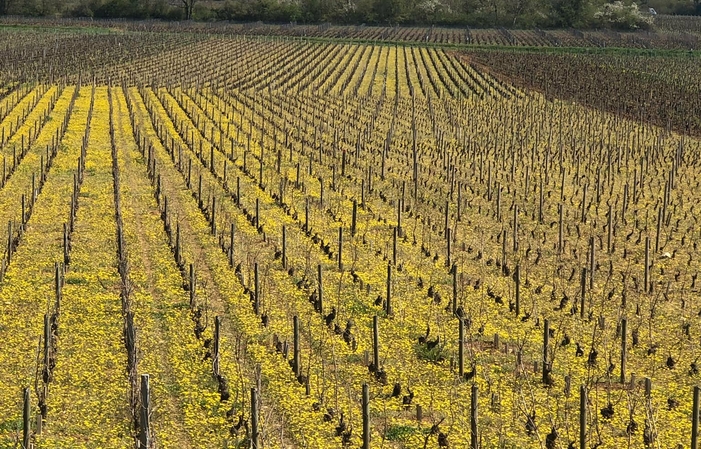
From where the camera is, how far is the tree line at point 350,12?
122 meters

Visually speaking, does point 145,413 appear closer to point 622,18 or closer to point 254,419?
point 254,419

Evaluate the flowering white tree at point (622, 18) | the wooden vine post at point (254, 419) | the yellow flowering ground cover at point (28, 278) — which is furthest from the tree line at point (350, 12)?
the wooden vine post at point (254, 419)

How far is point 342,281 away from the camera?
66.9ft

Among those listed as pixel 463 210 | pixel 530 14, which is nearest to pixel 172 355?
pixel 463 210

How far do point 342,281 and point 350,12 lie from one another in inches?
4341

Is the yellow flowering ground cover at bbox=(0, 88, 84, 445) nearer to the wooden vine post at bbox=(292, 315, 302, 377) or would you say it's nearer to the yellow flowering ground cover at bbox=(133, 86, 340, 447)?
the yellow flowering ground cover at bbox=(133, 86, 340, 447)

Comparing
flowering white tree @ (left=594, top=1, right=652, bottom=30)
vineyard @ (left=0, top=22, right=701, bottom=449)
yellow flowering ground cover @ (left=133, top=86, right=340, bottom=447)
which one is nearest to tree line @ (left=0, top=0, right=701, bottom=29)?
flowering white tree @ (left=594, top=1, right=652, bottom=30)

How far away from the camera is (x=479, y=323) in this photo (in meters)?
18.1

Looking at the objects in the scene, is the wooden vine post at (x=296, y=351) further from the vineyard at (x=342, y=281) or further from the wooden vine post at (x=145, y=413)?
the wooden vine post at (x=145, y=413)

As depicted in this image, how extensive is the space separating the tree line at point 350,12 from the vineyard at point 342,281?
79.5 metres

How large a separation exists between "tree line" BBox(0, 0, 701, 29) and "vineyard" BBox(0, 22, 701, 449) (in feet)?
261

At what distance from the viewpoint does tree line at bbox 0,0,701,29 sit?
122 metres

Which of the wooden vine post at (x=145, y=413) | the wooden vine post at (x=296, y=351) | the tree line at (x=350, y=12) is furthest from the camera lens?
the tree line at (x=350, y=12)

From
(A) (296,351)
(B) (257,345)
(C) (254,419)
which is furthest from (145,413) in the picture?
(B) (257,345)
